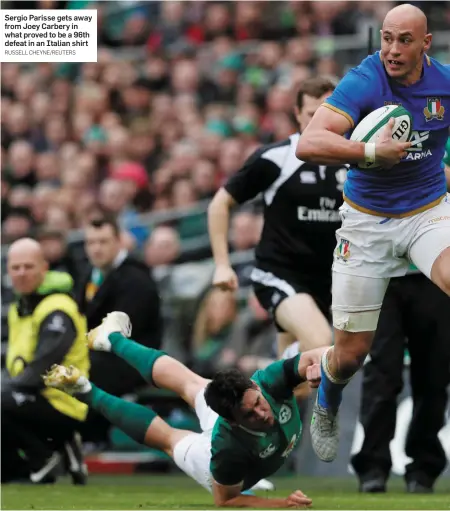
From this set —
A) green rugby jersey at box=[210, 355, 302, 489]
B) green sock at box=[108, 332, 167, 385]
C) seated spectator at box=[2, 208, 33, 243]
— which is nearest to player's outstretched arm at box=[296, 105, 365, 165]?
green rugby jersey at box=[210, 355, 302, 489]

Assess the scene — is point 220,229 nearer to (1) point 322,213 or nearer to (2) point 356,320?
(1) point 322,213

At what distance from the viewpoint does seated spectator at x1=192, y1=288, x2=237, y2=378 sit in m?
13.1

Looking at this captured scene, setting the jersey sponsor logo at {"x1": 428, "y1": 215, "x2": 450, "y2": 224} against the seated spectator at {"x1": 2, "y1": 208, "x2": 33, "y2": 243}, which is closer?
the jersey sponsor logo at {"x1": 428, "y1": 215, "x2": 450, "y2": 224}

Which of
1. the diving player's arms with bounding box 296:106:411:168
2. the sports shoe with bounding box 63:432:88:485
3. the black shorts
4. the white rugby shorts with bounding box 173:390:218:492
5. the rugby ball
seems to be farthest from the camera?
the sports shoe with bounding box 63:432:88:485

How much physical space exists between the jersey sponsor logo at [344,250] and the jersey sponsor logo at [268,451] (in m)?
1.28

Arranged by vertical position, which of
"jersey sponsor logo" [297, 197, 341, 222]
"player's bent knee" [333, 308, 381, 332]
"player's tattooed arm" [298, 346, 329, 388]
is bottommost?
"player's tattooed arm" [298, 346, 329, 388]

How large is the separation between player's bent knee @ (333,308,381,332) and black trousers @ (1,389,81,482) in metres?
3.71

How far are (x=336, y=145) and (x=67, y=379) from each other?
116 inches

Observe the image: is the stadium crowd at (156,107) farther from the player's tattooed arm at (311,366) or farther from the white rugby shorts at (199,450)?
the player's tattooed arm at (311,366)

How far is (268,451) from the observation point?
8.36m

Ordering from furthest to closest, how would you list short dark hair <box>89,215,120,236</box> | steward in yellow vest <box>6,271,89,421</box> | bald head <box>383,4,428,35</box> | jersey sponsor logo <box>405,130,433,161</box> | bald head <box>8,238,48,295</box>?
short dark hair <box>89,215,120,236</box>
bald head <box>8,238,48,295</box>
steward in yellow vest <box>6,271,89,421</box>
jersey sponsor logo <box>405,130,433,161</box>
bald head <box>383,4,428,35</box>

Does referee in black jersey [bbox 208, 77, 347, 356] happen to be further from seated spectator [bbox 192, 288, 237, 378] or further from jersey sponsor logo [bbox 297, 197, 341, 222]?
seated spectator [bbox 192, 288, 237, 378]

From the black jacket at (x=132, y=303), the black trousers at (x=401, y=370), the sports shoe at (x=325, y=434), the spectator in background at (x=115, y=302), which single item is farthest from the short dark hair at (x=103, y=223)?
the sports shoe at (x=325, y=434)

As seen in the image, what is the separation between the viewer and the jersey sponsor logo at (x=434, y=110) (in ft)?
24.5
